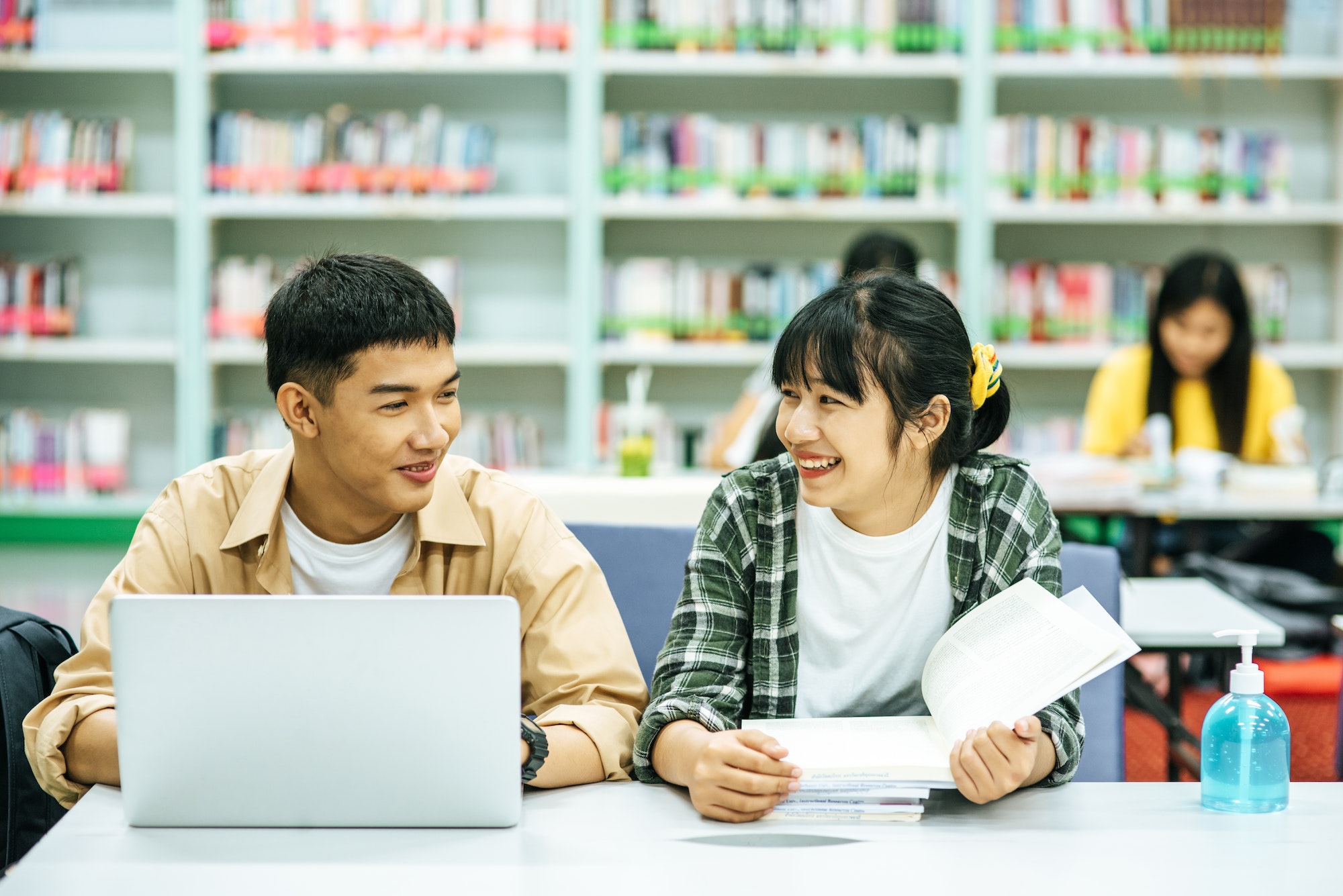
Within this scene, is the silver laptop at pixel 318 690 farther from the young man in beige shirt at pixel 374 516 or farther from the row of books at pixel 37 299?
the row of books at pixel 37 299

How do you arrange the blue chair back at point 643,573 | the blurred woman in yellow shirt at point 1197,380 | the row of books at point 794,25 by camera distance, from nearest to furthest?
the blue chair back at point 643,573 < the blurred woman in yellow shirt at point 1197,380 < the row of books at point 794,25

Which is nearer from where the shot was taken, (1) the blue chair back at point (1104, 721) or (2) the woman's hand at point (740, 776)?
(2) the woman's hand at point (740, 776)

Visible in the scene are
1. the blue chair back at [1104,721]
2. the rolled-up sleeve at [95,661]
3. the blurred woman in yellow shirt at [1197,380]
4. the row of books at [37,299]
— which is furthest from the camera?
the row of books at [37,299]

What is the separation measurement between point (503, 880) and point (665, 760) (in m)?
0.25

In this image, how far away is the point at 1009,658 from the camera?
112cm

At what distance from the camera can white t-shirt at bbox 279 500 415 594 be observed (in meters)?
1.39

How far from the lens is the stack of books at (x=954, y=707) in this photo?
3.44ft

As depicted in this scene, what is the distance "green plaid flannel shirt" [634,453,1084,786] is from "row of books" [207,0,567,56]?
318cm

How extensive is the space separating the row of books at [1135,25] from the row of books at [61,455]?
10.9ft

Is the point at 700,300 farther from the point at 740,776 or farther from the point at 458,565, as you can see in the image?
the point at 740,776

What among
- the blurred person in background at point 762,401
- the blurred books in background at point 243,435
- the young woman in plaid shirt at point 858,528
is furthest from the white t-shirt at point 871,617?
the blurred books in background at point 243,435

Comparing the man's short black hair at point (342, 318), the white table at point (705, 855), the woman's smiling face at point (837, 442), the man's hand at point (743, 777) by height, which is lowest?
the white table at point (705, 855)

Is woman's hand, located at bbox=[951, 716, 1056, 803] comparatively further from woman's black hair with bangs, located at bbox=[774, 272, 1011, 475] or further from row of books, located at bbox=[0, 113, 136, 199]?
row of books, located at bbox=[0, 113, 136, 199]

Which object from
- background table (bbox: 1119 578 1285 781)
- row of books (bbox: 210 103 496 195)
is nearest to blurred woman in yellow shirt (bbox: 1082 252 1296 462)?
background table (bbox: 1119 578 1285 781)
